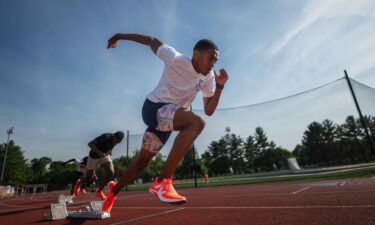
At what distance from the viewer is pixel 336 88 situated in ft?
36.3

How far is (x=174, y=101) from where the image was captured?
8.25ft

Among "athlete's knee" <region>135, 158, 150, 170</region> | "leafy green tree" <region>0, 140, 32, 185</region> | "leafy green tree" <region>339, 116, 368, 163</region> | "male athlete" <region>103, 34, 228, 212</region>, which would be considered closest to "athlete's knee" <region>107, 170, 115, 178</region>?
"male athlete" <region>103, 34, 228, 212</region>

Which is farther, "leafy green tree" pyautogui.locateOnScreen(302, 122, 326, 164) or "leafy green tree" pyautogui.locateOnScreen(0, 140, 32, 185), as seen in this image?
"leafy green tree" pyautogui.locateOnScreen(302, 122, 326, 164)

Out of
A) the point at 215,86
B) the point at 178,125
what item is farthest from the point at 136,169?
the point at 215,86

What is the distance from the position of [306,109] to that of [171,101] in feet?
42.9

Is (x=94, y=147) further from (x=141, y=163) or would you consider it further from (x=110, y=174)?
(x=141, y=163)

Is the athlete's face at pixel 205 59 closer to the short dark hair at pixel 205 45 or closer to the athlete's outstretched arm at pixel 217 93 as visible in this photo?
the short dark hair at pixel 205 45

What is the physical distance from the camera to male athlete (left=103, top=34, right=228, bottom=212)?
7.29ft

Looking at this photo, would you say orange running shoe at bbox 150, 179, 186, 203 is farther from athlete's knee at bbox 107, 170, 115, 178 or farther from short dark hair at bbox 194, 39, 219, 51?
athlete's knee at bbox 107, 170, 115, 178

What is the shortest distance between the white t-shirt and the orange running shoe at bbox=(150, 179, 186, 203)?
883 mm

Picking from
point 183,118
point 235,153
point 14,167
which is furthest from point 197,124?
point 235,153

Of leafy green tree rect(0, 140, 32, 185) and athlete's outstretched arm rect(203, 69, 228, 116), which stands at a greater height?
leafy green tree rect(0, 140, 32, 185)

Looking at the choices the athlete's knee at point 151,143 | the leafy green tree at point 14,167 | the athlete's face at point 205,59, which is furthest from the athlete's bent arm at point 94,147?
the leafy green tree at point 14,167

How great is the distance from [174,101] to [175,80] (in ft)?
0.81
